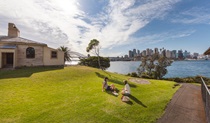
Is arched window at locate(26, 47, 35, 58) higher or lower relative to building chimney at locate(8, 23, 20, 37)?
lower

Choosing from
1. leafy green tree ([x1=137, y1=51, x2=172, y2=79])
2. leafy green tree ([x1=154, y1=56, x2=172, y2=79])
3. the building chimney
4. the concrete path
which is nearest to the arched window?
the building chimney

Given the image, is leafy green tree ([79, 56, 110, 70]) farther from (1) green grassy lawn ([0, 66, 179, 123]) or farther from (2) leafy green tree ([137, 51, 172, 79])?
(1) green grassy lawn ([0, 66, 179, 123])

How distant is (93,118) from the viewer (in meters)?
6.93

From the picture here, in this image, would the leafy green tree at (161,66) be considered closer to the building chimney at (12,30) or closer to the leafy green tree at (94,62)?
the leafy green tree at (94,62)

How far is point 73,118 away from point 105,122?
183 cm

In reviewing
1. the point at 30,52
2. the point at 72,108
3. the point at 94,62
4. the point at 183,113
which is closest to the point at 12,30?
the point at 30,52

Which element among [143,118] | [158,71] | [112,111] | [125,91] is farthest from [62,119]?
[158,71]

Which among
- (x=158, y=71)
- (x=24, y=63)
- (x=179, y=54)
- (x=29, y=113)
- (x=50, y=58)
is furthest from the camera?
(x=179, y=54)

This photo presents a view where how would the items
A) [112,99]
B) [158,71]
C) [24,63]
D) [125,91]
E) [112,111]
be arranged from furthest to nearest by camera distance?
1. [158,71]
2. [24,63]
3. [125,91]
4. [112,99]
5. [112,111]

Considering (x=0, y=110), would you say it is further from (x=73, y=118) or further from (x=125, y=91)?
(x=125, y=91)

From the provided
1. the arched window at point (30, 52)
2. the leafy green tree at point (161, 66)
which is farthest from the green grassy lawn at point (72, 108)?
the leafy green tree at point (161, 66)

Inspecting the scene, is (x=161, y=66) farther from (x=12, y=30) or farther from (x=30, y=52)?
(x=12, y=30)

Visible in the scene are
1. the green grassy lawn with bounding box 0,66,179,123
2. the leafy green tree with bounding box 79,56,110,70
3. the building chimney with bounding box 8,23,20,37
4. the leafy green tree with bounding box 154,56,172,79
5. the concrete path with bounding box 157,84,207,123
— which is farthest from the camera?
the leafy green tree with bounding box 79,56,110,70

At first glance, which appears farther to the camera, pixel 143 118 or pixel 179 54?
pixel 179 54
